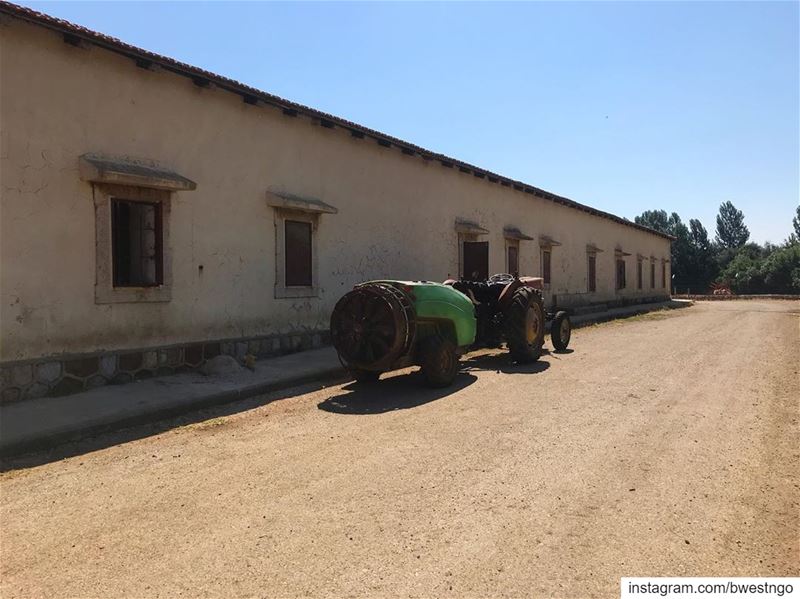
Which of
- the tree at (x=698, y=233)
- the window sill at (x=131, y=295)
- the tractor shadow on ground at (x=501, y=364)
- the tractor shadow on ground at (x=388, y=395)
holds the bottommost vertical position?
the tractor shadow on ground at (x=388, y=395)

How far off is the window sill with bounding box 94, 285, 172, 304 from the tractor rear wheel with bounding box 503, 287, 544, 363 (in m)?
5.66

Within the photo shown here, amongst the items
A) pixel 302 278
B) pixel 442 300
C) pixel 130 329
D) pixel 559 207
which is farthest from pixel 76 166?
pixel 559 207

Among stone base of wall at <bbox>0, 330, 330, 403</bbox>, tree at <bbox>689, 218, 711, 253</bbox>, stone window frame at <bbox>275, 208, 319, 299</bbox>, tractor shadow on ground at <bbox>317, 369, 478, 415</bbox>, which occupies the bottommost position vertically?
tractor shadow on ground at <bbox>317, 369, 478, 415</bbox>

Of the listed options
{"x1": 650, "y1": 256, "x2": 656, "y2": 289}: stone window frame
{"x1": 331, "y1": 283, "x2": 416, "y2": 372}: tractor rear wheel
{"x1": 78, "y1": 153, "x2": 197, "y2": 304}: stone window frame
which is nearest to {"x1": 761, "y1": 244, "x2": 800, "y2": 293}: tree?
{"x1": 650, "y1": 256, "x2": 656, "y2": 289}: stone window frame

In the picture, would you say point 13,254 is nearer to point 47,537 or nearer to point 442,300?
point 47,537

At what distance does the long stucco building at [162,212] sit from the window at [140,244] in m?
0.03

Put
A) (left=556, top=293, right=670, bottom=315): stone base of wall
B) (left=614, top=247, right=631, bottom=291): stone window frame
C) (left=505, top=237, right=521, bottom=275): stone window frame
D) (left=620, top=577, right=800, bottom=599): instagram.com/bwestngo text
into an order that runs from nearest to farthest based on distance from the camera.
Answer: (left=620, top=577, right=800, bottom=599): instagram.com/bwestngo text
(left=505, top=237, right=521, bottom=275): stone window frame
(left=556, top=293, right=670, bottom=315): stone base of wall
(left=614, top=247, right=631, bottom=291): stone window frame

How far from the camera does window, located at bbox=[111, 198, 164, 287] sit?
27.3 feet

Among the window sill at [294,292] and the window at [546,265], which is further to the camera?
the window at [546,265]

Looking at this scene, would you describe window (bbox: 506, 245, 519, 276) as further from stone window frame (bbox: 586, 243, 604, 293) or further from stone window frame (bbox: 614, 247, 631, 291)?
stone window frame (bbox: 614, 247, 631, 291)

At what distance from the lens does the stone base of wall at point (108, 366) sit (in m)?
6.73

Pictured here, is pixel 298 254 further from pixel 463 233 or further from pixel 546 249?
pixel 546 249

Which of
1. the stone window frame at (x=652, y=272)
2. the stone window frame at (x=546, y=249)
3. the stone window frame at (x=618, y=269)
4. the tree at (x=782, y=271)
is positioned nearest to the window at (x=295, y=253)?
the stone window frame at (x=546, y=249)

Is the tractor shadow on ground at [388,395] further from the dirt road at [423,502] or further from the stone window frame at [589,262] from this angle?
the stone window frame at [589,262]
